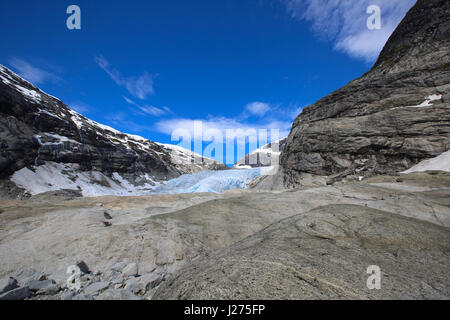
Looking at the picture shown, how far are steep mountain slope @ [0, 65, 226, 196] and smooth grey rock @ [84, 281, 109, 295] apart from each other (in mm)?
48094

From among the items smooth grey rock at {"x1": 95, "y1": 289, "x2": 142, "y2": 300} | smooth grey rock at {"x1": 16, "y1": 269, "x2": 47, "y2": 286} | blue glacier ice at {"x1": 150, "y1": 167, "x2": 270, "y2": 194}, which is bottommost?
smooth grey rock at {"x1": 95, "y1": 289, "x2": 142, "y2": 300}

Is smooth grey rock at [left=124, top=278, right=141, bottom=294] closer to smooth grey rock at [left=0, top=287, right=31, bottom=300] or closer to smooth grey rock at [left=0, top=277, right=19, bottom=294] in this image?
smooth grey rock at [left=0, top=287, right=31, bottom=300]

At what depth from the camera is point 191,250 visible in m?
6.52

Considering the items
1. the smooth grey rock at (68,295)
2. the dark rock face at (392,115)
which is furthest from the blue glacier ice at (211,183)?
the smooth grey rock at (68,295)

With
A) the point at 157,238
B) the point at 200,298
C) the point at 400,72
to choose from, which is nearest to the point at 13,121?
the point at 157,238

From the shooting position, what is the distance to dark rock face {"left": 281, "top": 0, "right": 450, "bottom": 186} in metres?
24.3

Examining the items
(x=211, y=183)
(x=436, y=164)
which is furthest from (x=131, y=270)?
(x=211, y=183)

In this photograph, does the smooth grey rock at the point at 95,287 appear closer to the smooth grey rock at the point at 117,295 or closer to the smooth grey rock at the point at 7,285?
the smooth grey rock at the point at 117,295

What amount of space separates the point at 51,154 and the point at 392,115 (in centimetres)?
7120

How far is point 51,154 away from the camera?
49.6m

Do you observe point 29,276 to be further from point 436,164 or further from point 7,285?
point 436,164

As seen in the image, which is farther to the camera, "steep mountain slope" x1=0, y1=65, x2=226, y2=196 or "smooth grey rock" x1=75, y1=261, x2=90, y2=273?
"steep mountain slope" x1=0, y1=65, x2=226, y2=196

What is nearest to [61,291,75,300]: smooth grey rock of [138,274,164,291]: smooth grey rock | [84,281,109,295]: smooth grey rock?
[84,281,109,295]: smooth grey rock
